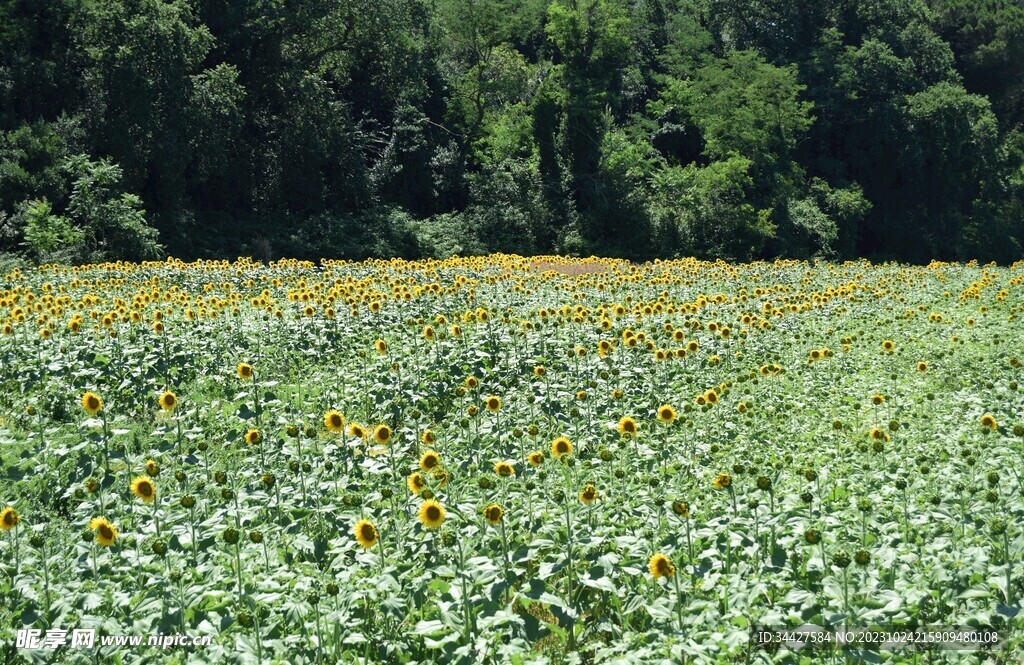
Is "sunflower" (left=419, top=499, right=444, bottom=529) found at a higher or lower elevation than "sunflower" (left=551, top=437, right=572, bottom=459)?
lower

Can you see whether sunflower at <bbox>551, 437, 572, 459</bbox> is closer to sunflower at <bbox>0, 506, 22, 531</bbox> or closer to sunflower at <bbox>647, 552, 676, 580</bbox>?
sunflower at <bbox>647, 552, 676, 580</bbox>

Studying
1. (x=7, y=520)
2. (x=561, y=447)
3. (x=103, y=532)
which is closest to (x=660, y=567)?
(x=561, y=447)

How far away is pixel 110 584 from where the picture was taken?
3.49 meters

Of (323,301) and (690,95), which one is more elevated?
(690,95)

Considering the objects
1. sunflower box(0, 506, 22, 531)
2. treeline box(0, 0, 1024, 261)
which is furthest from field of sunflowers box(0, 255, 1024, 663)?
treeline box(0, 0, 1024, 261)

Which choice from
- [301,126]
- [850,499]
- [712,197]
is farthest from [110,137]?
[850,499]

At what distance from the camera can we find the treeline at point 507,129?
24.4 meters

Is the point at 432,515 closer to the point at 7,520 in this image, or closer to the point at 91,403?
the point at 7,520

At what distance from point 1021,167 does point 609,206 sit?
28560mm

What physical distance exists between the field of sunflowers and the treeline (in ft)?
52.0

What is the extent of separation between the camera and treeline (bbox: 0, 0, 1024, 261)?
2438cm

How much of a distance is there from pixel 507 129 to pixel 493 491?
31654 mm

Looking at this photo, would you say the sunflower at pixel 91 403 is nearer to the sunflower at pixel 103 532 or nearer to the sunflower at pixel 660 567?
the sunflower at pixel 103 532

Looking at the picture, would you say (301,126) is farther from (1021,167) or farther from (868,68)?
(1021,167)
